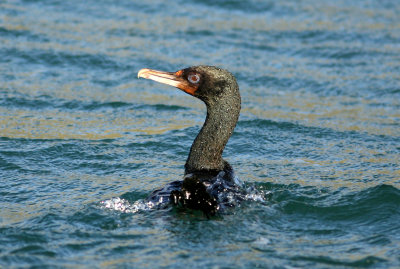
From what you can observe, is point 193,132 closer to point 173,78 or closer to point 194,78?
point 173,78

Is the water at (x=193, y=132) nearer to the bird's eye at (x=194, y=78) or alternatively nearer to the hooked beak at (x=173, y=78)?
the hooked beak at (x=173, y=78)

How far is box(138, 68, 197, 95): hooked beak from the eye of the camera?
7.46 metres

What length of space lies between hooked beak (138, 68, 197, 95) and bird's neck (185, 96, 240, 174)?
283 mm

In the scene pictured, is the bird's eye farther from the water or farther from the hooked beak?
the water

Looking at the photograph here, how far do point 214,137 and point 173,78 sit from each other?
0.80 m

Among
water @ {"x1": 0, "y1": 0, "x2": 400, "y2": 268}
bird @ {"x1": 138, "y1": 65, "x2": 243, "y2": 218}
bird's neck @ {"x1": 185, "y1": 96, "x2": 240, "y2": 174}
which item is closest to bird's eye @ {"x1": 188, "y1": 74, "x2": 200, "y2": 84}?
bird @ {"x1": 138, "y1": 65, "x2": 243, "y2": 218}

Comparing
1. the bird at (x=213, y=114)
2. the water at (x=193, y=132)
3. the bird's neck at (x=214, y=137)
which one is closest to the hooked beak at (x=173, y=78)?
the bird at (x=213, y=114)

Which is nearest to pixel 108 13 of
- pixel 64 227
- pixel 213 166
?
pixel 213 166

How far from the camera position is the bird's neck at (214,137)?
7305 mm

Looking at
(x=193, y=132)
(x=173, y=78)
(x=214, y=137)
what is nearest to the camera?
(x=214, y=137)

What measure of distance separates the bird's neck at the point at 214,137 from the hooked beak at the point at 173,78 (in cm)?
28

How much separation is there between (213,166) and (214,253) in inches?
72.8

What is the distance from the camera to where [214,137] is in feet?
24.1

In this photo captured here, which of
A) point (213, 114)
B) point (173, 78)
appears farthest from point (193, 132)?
point (213, 114)
